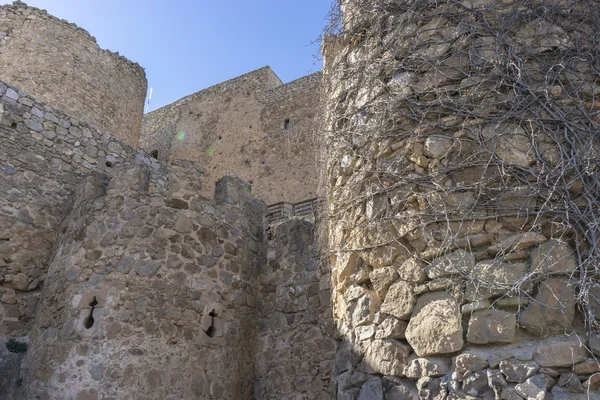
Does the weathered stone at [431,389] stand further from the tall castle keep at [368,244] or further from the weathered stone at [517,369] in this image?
the weathered stone at [517,369]

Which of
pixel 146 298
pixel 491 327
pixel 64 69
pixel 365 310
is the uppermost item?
pixel 64 69

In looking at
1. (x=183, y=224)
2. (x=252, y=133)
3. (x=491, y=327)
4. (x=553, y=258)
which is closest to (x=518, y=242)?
(x=553, y=258)

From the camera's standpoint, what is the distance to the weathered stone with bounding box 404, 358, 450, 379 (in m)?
2.37

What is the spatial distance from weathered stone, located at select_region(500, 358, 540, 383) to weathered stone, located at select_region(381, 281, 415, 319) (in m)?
0.49

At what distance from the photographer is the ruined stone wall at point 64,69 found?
11.5 meters

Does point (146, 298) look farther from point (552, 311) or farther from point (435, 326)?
point (552, 311)

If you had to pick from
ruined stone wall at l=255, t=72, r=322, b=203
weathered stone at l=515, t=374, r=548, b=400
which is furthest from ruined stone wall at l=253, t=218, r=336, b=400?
ruined stone wall at l=255, t=72, r=322, b=203

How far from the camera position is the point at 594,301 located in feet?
7.17

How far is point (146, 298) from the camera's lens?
17.0ft

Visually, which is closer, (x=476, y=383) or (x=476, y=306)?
(x=476, y=383)

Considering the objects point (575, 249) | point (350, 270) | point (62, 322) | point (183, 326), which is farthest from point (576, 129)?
point (62, 322)

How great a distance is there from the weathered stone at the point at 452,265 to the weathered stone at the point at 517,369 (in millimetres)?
401

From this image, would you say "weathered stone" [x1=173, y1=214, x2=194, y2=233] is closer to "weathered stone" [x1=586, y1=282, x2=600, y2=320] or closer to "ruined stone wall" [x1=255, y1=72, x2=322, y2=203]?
"weathered stone" [x1=586, y1=282, x2=600, y2=320]

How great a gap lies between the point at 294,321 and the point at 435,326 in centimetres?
333
